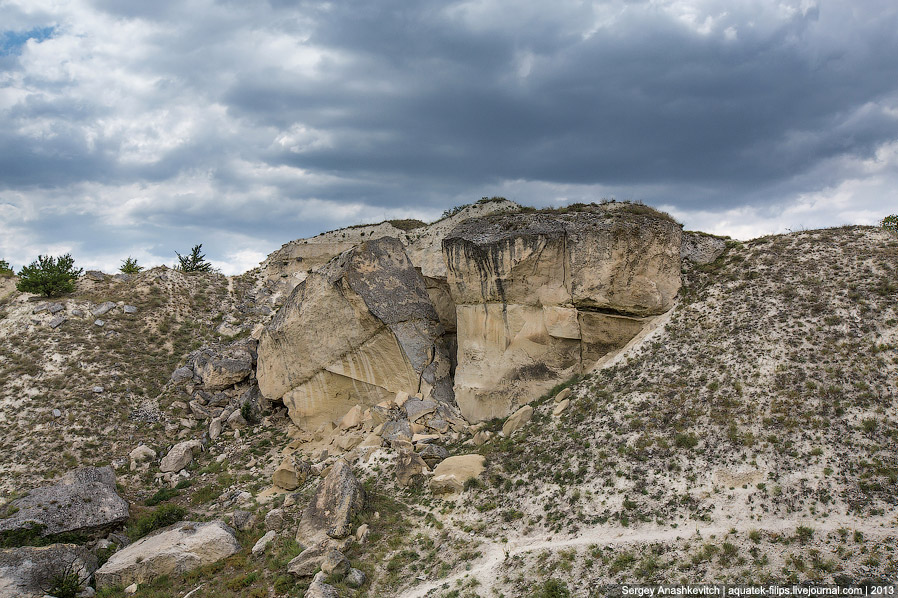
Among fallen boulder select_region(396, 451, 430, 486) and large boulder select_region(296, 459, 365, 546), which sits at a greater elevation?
fallen boulder select_region(396, 451, 430, 486)

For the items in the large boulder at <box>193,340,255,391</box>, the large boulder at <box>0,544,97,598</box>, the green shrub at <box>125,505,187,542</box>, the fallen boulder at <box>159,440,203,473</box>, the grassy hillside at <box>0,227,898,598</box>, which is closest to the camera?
the grassy hillside at <box>0,227,898,598</box>

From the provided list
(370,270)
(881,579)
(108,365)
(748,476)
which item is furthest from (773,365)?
(108,365)

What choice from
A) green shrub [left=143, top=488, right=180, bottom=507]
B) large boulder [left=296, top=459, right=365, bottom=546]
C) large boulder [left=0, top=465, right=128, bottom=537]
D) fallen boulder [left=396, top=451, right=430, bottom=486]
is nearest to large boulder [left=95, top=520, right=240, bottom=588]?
large boulder [left=0, top=465, right=128, bottom=537]

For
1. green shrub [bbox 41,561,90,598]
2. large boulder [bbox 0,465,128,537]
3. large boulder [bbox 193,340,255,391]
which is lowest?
green shrub [bbox 41,561,90,598]

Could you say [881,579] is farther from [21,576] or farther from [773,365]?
[21,576]

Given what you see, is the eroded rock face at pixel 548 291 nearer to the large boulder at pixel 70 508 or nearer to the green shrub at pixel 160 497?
the green shrub at pixel 160 497

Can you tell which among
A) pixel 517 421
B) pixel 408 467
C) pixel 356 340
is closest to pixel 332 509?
pixel 408 467

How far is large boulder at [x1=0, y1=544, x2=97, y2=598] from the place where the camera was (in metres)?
18.8

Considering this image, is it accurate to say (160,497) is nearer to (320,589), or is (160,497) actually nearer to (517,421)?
(320,589)

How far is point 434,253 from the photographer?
35.8 meters

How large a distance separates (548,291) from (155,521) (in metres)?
20.8

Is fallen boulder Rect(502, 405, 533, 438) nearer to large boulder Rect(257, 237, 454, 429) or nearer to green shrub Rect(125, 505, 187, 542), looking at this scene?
large boulder Rect(257, 237, 454, 429)

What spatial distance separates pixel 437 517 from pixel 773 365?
14.2m

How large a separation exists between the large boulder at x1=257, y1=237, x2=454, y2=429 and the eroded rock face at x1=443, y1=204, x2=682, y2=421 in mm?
3261
